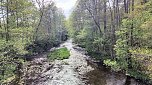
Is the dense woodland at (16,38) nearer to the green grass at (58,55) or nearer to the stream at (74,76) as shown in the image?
the stream at (74,76)

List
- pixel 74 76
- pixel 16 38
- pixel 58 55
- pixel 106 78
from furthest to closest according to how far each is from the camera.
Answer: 1. pixel 58 55
2. pixel 16 38
3. pixel 74 76
4. pixel 106 78

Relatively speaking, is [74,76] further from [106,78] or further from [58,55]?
[58,55]

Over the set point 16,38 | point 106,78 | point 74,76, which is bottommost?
point 106,78

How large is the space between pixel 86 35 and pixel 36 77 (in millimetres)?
21242

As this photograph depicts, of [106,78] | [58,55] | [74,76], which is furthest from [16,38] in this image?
[58,55]

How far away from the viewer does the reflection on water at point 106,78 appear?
18.5 metres

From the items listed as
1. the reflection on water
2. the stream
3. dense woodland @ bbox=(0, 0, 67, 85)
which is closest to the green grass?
dense woodland @ bbox=(0, 0, 67, 85)

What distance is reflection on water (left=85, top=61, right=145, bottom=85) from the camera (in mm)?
18511

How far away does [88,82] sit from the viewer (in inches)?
739

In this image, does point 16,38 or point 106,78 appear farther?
point 16,38

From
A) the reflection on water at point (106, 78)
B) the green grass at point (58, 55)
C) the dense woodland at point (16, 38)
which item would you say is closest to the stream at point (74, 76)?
the reflection on water at point (106, 78)

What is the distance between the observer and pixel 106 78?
20.1m

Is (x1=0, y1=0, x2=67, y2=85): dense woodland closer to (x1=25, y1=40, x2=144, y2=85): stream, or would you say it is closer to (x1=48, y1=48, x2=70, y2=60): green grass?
(x1=25, y1=40, x2=144, y2=85): stream

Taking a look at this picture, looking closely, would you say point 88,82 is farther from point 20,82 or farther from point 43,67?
point 43,67
